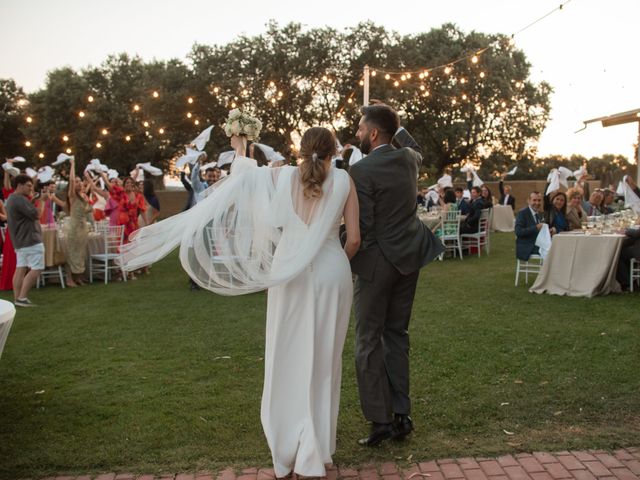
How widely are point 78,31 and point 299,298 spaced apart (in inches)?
749

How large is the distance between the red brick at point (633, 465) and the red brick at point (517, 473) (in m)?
0.56

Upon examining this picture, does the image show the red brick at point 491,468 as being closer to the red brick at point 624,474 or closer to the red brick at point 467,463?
the red brick at point 467,463

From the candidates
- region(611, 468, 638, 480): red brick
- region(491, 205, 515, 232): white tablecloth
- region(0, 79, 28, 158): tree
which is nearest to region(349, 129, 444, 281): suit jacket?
region(611, 468, 638, 480): red brick

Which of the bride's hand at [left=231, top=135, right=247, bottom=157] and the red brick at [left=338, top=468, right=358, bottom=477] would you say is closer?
the red brick at [left=338, top=468, right=358, bottom=477]

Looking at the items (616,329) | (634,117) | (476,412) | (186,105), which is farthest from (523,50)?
(476,412)

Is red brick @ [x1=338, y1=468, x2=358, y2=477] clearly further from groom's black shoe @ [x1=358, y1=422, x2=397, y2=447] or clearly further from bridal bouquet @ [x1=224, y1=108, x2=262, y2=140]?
bridal bouquet @ [x1=224, y1=108, x2=262, y2=140]

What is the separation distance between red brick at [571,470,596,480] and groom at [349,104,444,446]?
0.98 metres

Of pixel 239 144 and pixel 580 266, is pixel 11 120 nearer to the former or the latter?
pixel 239 144

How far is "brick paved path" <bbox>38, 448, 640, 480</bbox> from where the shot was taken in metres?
3.34

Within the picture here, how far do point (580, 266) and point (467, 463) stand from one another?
6057 millimetres

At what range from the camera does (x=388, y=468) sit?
3.49 meters

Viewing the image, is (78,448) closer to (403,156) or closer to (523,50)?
(403,156)

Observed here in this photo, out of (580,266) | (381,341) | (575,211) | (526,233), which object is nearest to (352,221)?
(381,341)

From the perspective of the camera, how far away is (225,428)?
4.11m
